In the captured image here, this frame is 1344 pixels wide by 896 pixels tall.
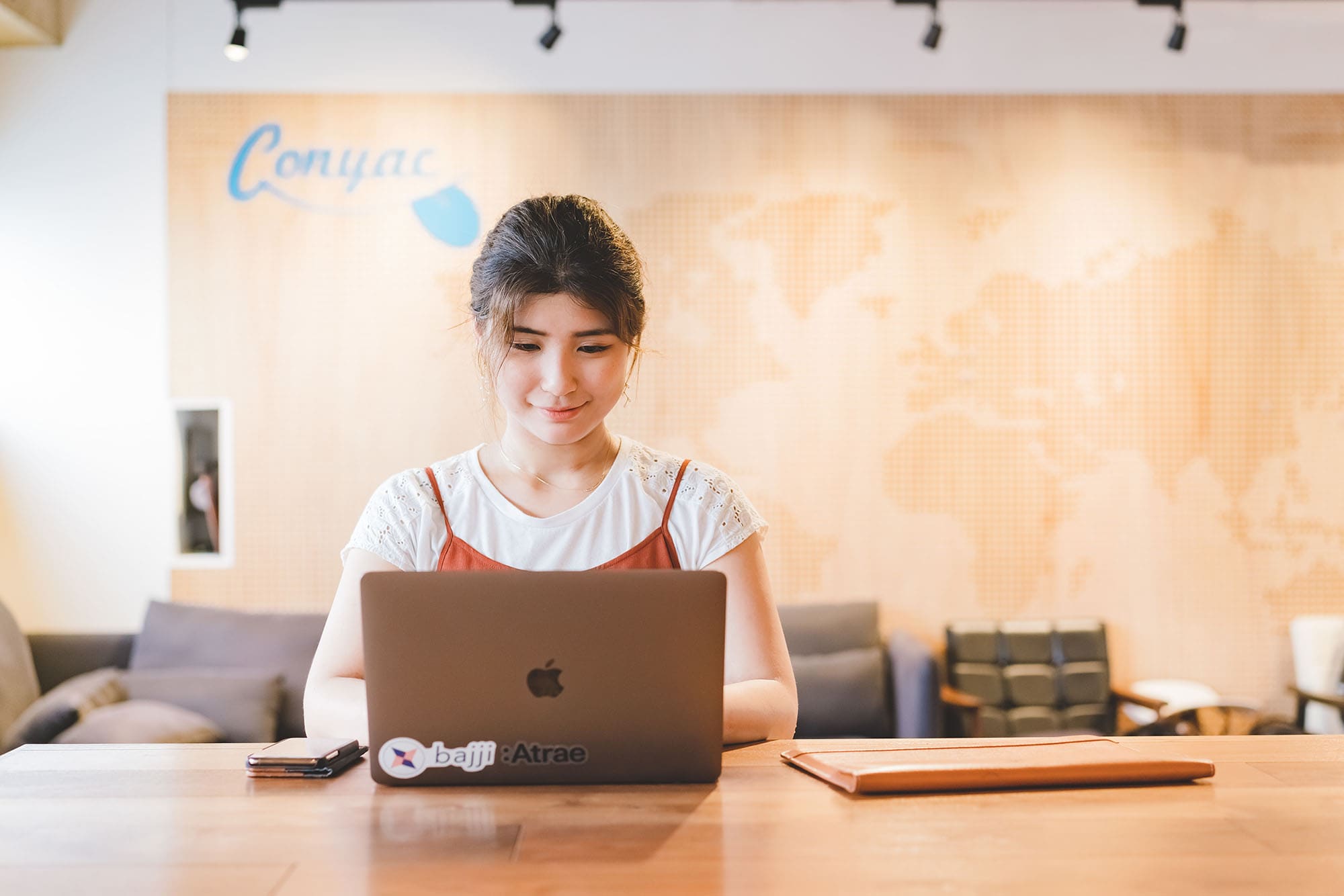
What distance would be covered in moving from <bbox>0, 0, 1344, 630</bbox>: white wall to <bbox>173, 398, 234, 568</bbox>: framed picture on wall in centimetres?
6

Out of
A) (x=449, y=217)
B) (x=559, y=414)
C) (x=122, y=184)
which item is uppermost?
(x=122, y=184)

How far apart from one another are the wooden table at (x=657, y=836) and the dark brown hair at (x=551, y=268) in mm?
743

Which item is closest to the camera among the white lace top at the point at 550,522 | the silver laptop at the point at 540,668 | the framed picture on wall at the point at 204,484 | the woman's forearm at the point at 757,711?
the silver laptop at the point at 540,668

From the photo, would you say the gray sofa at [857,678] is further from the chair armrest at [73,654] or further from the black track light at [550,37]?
the chair armrest at [73,654]

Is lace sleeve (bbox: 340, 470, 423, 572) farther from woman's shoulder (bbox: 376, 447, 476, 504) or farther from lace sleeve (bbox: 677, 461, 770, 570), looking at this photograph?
lace sleeve (bbox: 677, 461, 770, 570)

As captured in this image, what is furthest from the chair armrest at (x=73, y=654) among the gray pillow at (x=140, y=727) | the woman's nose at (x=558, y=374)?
the woman's nose at (x=558, y=374)

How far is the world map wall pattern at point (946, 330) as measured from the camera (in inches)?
163

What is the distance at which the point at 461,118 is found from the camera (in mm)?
4168

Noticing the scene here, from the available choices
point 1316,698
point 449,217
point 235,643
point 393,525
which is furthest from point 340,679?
point 1316,698

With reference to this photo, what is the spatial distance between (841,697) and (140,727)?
7.47 feet

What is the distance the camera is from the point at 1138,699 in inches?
154

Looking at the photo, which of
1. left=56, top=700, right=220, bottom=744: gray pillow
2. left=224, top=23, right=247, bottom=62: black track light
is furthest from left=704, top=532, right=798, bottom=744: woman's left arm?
left=224, top=23, right=247, bottom=62: black track light

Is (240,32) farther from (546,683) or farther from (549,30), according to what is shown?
(546,683)

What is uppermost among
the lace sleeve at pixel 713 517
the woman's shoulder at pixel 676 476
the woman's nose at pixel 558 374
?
the woman's nose at pixel 558 374
